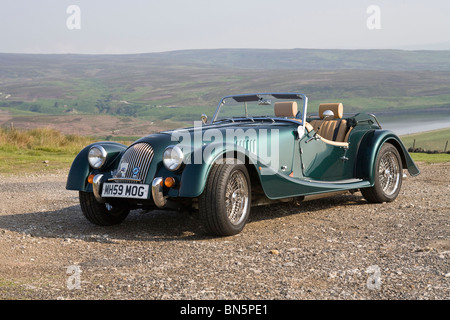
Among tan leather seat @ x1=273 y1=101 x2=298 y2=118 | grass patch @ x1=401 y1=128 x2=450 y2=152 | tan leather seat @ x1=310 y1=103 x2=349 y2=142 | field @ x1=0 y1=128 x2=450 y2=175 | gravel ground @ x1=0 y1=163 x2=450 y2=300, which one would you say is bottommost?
grass patch @ x1=401 y1=128 x2=450 y2=152

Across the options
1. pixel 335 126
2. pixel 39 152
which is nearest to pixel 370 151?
pixel 335 126

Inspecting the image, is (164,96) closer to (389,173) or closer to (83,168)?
(389,173)

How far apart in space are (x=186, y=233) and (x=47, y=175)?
737cm

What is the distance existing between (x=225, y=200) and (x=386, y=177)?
11.9 feet

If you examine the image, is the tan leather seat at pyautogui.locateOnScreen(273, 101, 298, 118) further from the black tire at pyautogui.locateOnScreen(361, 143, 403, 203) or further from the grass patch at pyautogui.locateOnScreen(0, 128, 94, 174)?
the grass patch at pyautogui.locateOnScreen(0, 128, 94, 174)

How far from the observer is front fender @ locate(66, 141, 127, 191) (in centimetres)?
689

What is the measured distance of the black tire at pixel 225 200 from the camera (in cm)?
605

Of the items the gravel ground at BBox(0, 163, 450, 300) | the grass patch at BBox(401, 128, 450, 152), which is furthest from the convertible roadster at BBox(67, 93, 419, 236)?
the grass patch at BBox(401, 128, 450, 152)

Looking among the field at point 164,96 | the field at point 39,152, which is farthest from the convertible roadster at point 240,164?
the field at point 164,96

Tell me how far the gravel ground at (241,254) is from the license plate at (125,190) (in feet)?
1.57

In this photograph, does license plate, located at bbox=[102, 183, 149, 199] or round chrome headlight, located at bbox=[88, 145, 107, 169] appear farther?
round chrome headlight, located at bbox=[88, 145, 107, 169]

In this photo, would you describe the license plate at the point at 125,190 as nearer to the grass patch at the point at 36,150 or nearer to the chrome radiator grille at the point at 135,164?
the chrome radiator grille at the point at 135,164

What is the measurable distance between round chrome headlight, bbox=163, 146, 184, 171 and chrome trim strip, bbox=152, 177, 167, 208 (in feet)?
0.63
